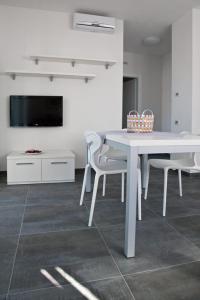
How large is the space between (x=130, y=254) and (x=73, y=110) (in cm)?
308

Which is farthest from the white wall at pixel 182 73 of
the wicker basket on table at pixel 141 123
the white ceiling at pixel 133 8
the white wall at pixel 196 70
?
the wicker basket on table at pixel 141 123

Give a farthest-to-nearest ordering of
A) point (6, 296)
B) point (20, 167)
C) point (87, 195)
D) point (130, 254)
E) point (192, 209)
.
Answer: point (20, 167) < point (87, 195) < point (192, 209) < point (130, 254) < point (6, 296)

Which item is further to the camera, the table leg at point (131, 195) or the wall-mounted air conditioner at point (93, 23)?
the wall-mounted air conditioner at point (93, 23)

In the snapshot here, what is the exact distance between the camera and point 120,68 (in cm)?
435

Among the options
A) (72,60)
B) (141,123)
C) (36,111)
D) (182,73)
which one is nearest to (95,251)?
(141,123)

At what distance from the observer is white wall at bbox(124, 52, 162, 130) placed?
6184 mm

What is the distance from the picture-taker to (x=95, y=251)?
5.41 feet

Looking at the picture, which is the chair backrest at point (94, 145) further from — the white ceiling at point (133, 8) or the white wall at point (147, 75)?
the white wall at point (147, 75)

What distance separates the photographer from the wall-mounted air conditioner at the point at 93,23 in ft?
12.6

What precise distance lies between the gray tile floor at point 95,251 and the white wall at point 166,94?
3875mm

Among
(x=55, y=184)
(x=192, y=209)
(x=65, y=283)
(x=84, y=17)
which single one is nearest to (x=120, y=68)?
(x=84, y=17)

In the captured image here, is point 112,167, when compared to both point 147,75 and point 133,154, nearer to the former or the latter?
point 133,154

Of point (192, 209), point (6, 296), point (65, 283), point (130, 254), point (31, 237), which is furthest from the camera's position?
point (192, 209)

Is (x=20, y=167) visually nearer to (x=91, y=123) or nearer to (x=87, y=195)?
(x=87, y=195)
